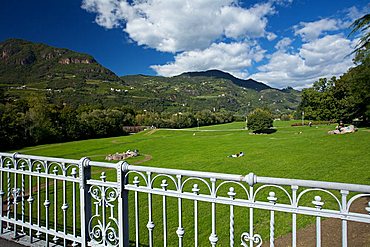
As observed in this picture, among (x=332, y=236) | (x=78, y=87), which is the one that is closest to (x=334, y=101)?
(x=332, y=236)

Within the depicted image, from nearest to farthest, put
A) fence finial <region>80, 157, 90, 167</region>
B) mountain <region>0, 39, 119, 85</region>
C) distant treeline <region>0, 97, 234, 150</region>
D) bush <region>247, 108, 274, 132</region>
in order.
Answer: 1. fence finial <region>80, 157, 90, 167</region>
2. distant treeline <region>0, 97, 234, 150</region>
3. bush <region>247, 108, 274, 132</region>
4. mountain <region>0, 39, 119, 85</region>

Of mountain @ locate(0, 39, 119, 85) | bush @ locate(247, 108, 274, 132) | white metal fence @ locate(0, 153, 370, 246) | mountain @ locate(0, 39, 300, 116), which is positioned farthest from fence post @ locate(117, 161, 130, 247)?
mountain @ locate(0, 39, 119, 85)

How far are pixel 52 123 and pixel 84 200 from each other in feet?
195

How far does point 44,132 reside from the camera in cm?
5206

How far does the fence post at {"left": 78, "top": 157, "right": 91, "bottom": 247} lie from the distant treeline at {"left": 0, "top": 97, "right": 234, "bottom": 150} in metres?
50.4

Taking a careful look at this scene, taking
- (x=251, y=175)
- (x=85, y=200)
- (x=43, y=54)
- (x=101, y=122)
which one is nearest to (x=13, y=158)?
(x=85, y=200)

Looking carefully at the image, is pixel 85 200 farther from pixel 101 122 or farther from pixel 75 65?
pixel 75 65

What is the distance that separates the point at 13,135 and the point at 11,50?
18444 cm

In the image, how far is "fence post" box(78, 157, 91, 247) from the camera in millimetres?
3074

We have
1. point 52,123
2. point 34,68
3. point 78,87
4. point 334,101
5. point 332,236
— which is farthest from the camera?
point 34,68

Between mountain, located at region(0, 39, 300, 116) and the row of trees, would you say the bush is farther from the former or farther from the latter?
mountain, located at region(0, 39, 300, 116)

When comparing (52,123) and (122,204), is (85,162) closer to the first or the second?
(122,204)

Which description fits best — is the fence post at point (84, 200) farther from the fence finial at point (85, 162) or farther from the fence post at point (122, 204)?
the fence post at point (122, 204)

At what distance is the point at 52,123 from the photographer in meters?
55.4
